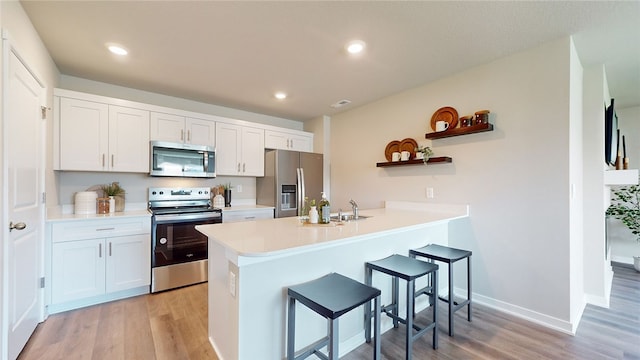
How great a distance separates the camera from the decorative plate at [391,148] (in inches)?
137

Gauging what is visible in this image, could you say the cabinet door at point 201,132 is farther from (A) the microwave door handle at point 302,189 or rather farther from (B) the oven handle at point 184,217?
(A) the microwave door handle at point 302,189

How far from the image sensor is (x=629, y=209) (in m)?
3.65

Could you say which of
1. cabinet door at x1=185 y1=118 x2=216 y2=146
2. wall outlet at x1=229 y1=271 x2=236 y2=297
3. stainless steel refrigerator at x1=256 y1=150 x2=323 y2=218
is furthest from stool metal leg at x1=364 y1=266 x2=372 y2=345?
cabinet door at x1=185 y1=118 x2=216 y2=146

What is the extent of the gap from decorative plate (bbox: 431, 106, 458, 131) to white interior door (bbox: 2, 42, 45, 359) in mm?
3587

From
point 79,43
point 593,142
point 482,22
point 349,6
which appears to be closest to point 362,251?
point 349,6

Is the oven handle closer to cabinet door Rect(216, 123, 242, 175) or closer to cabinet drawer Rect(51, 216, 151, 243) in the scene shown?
cabinet drawer Rect(51, 216, 151, 243)

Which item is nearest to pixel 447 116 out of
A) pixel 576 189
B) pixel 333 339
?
pixel 576 189

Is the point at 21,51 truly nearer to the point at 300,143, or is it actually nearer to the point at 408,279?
the point at 408,279

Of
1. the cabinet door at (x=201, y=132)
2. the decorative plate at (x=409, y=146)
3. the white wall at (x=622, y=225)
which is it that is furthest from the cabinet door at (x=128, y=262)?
the white wall at (x=622, y=225)

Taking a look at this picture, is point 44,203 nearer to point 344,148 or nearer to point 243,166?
point 243,166

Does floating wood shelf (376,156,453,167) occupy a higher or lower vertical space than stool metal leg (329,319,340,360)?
higher

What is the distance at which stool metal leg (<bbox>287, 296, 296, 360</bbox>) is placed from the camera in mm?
1502

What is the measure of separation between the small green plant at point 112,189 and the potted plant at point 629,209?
20.7 feet

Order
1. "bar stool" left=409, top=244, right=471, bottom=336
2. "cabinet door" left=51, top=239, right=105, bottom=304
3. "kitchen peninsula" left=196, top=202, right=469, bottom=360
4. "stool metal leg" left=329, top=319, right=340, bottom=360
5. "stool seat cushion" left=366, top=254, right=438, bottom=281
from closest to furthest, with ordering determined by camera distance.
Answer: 1. "stool metal leg" left=329, top=319, right=340, bottom=360
2. "kitchen peninsula" left=196, top=202, right=469, bottom=360
3. "stool seat cushion" left=366, top=254, right=438, bottom=281
4. "bar stool" left=409, top=244, right=471, bottom=336
5. "cabinet door" left=51, top=239, right=105, bottom=304
